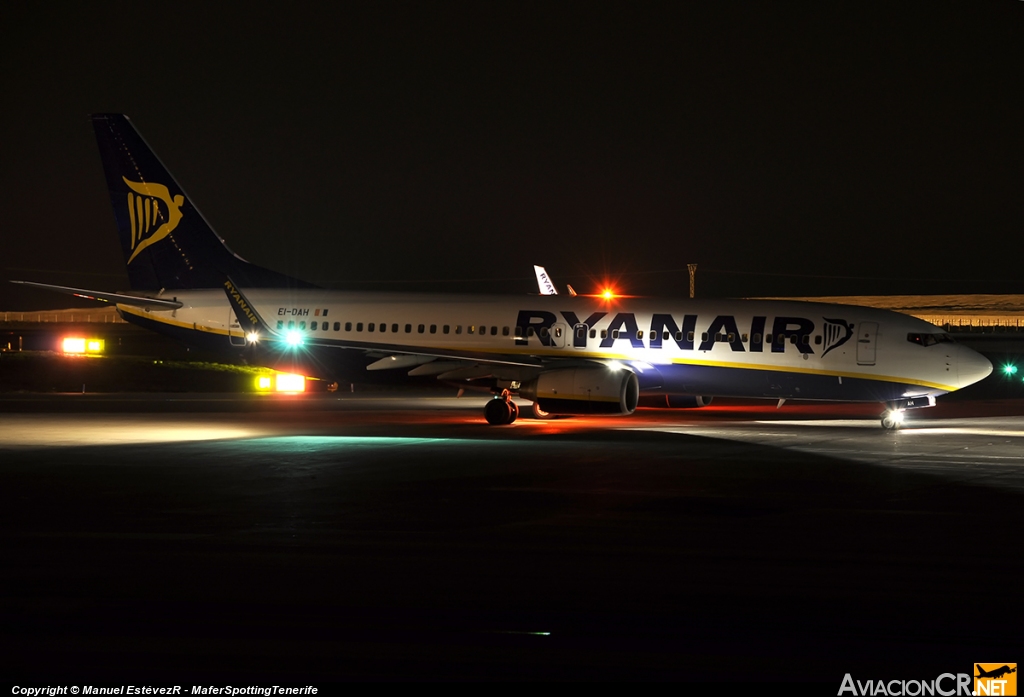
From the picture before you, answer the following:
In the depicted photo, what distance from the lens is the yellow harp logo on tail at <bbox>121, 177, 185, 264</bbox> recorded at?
4259 centimetres

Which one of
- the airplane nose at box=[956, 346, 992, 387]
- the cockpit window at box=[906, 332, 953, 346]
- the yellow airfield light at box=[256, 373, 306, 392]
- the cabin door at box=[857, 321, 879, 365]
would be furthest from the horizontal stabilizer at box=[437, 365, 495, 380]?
the yellow airfield light at box=[256, 373, 306, 392]

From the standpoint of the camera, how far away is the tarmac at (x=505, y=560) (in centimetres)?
930

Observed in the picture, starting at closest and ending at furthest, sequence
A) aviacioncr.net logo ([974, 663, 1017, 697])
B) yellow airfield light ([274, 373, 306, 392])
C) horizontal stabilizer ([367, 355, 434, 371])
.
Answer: aviacioncr.net logo ([974, 663, 1017, 697]) < horizontal stabilizer ([367, 355, 434, 371]) < yellow airfield light ([274, 373, 306, 392])

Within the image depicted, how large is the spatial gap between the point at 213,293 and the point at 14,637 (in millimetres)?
32394

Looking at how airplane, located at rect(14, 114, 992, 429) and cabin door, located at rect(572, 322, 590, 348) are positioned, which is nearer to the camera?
airplane, located at rect(14, 114, 992, 429)

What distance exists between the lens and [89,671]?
876 cm

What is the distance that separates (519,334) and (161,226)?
14.1 meters

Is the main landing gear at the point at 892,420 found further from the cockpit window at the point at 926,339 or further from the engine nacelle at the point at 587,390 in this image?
the engine nacelle at the point at 587,390

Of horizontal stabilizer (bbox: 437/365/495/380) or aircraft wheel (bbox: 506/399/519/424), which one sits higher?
horizontal stabilizer (bbox: 437/365/495/380)

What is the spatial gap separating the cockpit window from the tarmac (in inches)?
253

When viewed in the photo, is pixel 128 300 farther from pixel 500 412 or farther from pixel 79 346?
pixel 79 346

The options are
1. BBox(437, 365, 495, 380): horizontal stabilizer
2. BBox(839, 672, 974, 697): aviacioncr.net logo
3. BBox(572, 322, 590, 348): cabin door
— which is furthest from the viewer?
BBox(572, 322, 590, 348): cabin door

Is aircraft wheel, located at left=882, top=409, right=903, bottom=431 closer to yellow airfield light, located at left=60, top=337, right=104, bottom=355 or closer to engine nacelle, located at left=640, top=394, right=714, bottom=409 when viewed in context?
engine nacelle, located at left=640, top=394, right=714, bottom=409

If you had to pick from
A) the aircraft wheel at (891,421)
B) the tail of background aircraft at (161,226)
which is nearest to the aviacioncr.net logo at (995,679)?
the aircraft wheel at (891,421)
